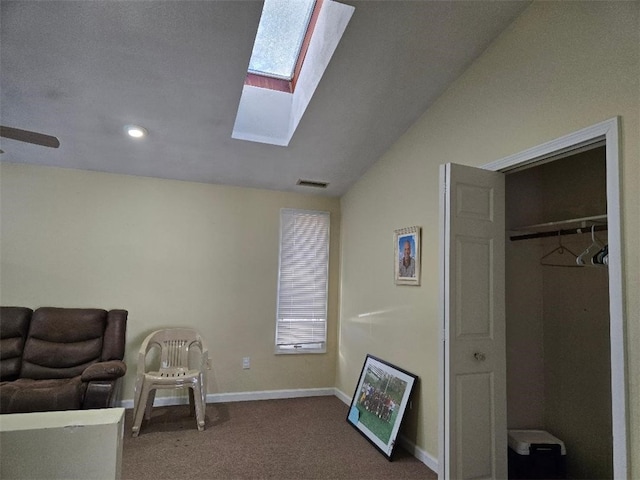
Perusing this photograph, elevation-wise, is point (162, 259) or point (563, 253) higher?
point (563, 253)

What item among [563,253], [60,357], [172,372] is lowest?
[172,372]

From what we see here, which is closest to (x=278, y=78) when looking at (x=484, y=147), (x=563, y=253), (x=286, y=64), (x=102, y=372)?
(x=286, y=64)

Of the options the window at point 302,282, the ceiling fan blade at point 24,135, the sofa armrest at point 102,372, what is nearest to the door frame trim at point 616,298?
the ceiling fan blade at point 24,135

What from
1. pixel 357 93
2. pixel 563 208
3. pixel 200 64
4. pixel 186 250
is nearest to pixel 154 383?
pixel 186 250

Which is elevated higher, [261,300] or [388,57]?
[388,57]

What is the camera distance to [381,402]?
324 cm

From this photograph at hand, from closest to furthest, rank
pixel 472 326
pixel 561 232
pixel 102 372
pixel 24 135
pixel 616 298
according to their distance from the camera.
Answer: pixel 616 298 → pixel 24 135 → pixel 472 326 → pixel 561 232 → pixel 102 372

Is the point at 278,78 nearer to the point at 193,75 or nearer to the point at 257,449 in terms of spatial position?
the point at 193,75

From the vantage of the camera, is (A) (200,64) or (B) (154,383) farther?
(B) (154,383)

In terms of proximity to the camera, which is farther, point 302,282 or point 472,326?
point 302,282

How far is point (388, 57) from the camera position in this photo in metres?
2.45

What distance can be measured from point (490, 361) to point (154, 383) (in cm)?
265

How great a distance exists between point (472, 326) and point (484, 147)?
46.1 inches

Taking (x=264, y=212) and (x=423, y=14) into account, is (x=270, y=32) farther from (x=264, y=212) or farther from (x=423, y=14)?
(x=264, y=212)
